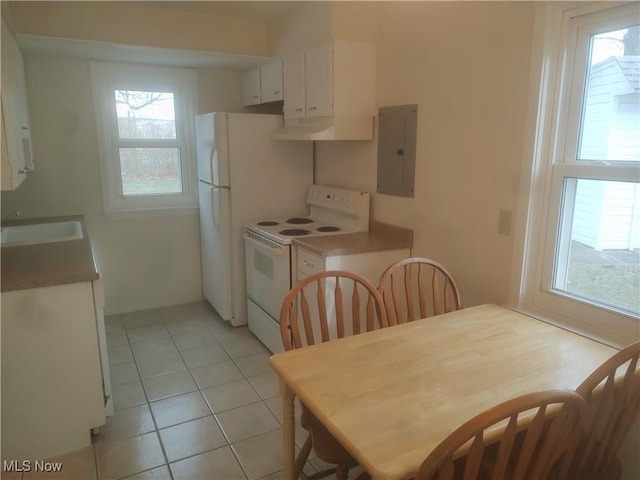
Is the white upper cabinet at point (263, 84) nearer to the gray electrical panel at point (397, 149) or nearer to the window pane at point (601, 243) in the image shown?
the gray electrical panel at point (397, 149)

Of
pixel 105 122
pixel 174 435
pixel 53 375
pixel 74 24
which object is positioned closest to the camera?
pixel 53 375

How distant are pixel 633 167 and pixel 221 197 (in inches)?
102

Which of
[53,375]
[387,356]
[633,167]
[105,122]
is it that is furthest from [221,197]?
[633,167]

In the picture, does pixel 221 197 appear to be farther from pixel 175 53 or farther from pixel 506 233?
pixel 506 233

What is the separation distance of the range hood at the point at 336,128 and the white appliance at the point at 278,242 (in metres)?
0.41

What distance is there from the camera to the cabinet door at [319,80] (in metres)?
2.75

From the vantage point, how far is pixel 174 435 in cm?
225

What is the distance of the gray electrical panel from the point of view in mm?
2652

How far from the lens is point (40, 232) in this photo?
3111 millimetres

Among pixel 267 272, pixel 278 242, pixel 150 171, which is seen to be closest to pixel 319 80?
pixel 278 242

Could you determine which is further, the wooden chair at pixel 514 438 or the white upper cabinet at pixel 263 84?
the white upper cabinet at pixel 263 84

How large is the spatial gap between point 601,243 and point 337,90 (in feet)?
5.67

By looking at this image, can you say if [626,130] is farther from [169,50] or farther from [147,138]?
[147,138]

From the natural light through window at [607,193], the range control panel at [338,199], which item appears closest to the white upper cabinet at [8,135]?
the range control panel at [338,199]
